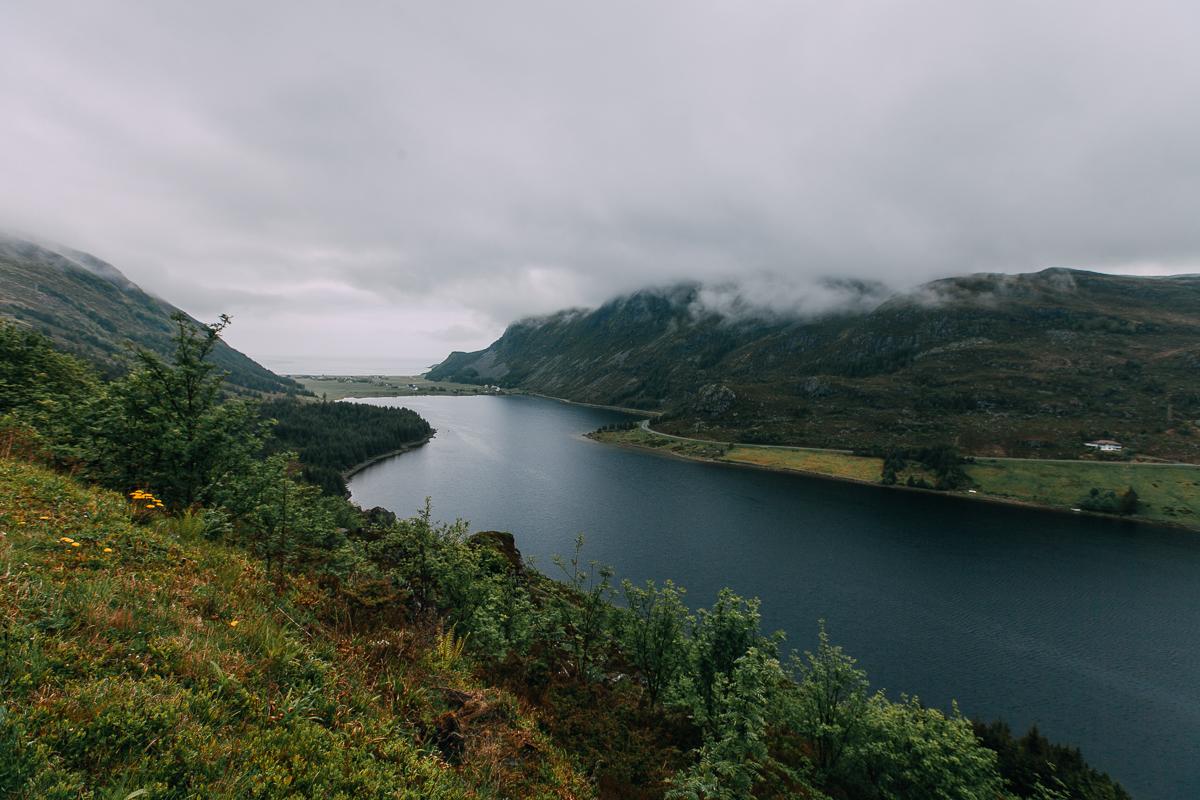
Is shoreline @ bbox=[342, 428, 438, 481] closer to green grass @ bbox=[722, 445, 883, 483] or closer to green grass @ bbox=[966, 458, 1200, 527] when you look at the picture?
green grass @ bbox=[722, 445, 883, 483]

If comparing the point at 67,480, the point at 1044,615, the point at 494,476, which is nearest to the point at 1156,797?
Answer: the point at 1044,615

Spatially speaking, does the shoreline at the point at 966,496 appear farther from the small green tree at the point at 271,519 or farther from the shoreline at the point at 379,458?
the small green tree at the point at 271,519

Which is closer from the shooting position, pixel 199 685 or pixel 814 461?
pixel 199 685

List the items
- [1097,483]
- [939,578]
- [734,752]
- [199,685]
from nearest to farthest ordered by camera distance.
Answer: [199,685] < [734,752] < [939,578] < [1097,483]

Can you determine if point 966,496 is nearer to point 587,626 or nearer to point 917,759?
point 917,759

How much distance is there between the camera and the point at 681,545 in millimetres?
91625

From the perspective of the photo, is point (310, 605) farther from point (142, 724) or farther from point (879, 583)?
point (879, 583)

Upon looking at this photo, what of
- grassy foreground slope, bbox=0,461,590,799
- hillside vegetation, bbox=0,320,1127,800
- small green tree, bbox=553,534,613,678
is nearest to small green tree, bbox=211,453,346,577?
hillside vegetation, bbox=0,320,1127,800

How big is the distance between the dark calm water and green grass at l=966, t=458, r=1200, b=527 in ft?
43.7

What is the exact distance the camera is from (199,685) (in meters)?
6.24

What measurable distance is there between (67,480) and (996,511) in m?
165

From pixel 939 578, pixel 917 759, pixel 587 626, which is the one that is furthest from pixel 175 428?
pixel 939 578

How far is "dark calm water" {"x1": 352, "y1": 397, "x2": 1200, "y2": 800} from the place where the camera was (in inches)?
2055

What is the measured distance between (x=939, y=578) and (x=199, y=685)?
105 meters
